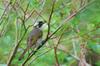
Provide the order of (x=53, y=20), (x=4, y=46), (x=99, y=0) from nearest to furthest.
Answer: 1. (x=99, y=0)
2. (x=53, y=20)
3. (x=4, y=46)

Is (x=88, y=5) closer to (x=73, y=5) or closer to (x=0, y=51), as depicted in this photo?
(x=73, y=5)

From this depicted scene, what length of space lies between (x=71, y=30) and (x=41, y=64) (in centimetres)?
78

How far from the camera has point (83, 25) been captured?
115 inches

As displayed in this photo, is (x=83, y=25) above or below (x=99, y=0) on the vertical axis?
below

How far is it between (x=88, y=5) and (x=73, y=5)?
13 centimetres

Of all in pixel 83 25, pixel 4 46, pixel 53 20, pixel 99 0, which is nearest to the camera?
pixel 99 0

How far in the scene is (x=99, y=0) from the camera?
8.00 ft

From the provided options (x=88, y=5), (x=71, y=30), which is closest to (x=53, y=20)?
(x=71, y=30)

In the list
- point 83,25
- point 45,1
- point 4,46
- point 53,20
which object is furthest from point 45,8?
point 4,46

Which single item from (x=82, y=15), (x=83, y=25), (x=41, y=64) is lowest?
(x=41, y=64)

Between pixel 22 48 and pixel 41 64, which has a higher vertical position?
pixel 22 48

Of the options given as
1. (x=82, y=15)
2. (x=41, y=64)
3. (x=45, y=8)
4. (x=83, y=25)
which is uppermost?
(x=45, y=8)

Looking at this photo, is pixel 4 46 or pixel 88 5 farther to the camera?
pixel 4 46

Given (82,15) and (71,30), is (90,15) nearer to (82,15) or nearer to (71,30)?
(82,15)
